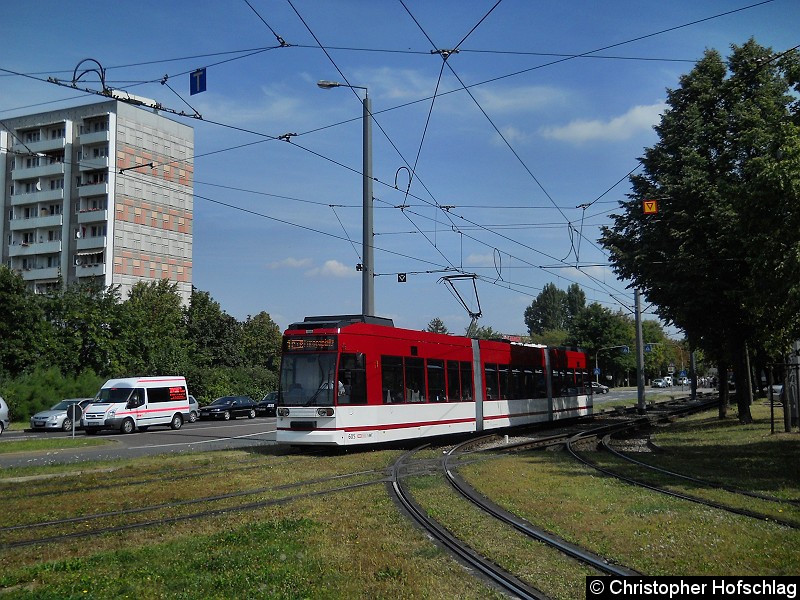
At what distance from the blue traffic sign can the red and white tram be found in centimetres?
608

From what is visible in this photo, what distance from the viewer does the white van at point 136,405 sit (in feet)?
102

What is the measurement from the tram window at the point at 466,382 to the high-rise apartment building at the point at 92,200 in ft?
160

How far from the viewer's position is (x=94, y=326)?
4391cm

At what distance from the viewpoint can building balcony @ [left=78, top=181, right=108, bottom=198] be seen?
65.1m

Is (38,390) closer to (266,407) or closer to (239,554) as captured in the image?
(266,407)

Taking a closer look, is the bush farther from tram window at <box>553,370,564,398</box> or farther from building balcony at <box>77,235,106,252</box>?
building balcony at <box>77,235,106,252</box>

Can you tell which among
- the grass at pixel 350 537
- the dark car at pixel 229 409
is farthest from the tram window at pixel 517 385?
the dark car at pixel 229 409

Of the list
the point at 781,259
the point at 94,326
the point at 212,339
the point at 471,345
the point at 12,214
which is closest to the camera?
the point at 781,259

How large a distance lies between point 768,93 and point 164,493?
74.9 feet

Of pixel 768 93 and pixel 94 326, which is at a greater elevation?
pixel 768 93

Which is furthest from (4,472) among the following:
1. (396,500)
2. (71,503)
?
(396,500)

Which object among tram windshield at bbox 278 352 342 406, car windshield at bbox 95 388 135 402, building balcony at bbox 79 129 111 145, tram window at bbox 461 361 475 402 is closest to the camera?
tram windshield at bbox 278 352 342 406

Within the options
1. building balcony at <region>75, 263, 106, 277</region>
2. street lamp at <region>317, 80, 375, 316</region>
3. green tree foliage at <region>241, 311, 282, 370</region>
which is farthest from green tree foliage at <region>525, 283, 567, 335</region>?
street lamp at <region>317, 80, 375, 316</region>

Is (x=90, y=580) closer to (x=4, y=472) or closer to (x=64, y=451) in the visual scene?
(x=4, y=472)
